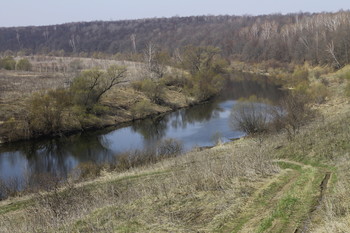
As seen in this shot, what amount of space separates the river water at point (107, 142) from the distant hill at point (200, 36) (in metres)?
36.2

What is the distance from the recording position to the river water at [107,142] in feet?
79.6

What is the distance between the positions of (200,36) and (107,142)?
111925 mm

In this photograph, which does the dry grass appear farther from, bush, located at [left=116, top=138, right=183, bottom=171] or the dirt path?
A: bush, located at [left=116, top=138, right=183, bottom=171]

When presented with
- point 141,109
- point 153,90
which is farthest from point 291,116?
point 153,90

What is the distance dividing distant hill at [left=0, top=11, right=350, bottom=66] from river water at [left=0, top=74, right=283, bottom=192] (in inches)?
1423

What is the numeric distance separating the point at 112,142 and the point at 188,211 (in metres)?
23.7

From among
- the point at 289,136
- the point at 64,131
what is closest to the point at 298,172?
the point at 289,136

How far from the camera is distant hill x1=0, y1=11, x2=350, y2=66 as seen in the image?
79062mm

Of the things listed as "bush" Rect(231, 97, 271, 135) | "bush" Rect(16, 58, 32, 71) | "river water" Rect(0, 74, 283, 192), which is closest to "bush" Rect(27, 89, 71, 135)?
"river water" Rect(0, 74, 283, 192)

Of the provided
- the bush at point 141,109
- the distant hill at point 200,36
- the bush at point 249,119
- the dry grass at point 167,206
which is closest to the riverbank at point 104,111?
the bush at point 141,109

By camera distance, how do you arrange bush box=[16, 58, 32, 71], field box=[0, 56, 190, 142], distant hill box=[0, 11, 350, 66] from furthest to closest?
distant hill box=[0, 11, 350, 66] < bush box=[16, 58, 32, 71] < field box=[0, 56, 190, 142]

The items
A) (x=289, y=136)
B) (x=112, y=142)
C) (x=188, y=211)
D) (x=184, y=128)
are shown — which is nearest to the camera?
(x=188, y=211)

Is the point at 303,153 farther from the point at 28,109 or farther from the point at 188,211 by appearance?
the point at 28,109

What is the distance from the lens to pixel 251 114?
26.5m
